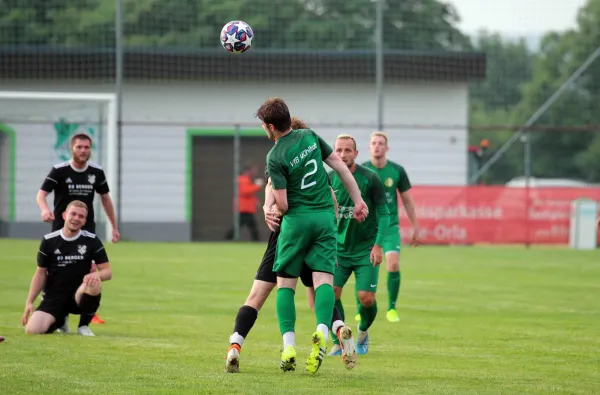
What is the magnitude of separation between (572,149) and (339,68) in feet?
75.8

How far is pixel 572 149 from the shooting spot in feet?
177

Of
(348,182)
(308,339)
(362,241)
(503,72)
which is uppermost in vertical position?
(503,72)

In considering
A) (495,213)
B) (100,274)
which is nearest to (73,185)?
(100,274)

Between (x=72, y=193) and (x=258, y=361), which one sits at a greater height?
(x=72, y=193)

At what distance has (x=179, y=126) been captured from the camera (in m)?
33.9

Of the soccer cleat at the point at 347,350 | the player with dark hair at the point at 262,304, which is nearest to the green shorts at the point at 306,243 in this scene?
the player with dark hair at the point at 262,304

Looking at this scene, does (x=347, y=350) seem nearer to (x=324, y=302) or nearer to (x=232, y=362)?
(x=324, y=302)

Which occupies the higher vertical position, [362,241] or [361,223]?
[361,223]

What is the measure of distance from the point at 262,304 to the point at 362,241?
199 centimetres

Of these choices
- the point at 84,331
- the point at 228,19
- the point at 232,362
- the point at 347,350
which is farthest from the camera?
the point at 228,19

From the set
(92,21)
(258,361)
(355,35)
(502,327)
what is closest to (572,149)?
(355,35)

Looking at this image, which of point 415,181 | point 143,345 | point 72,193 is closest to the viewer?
point 143,345

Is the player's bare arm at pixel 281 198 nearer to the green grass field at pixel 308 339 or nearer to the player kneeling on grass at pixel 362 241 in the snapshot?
the green grass field at pixel 308 339

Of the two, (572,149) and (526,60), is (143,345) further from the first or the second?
(572,149)
